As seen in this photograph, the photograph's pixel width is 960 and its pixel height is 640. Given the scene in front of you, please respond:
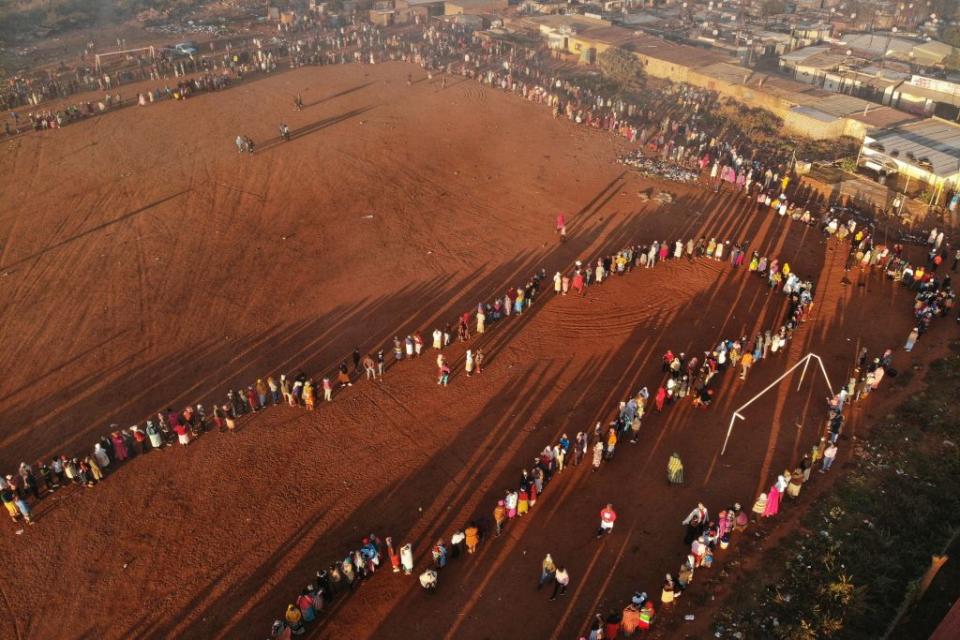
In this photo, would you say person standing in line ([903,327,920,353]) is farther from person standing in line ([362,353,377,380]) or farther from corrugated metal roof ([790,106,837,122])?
corrugated metal roof ([790,106,837,122])

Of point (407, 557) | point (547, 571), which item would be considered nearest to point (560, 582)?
point (547, 571)

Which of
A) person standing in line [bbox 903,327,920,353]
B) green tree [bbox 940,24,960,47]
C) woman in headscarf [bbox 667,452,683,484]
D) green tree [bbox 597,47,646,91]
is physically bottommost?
woman in headscarf [bbox 667,452,683,484]

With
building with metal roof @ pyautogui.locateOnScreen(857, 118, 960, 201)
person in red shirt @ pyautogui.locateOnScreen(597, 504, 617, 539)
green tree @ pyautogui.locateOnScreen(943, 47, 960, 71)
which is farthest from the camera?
green tree @ pyautogui.locateOnScreen(943, 47, 960, 71)

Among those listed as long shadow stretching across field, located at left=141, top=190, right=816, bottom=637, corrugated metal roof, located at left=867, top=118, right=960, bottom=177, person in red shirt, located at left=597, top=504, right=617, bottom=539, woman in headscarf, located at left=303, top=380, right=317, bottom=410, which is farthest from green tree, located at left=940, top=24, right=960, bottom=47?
woman in headscarf, located at left=303, top=380, right=317, bottom=410

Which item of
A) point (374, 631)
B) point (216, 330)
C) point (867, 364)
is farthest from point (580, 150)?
point (374, 631)

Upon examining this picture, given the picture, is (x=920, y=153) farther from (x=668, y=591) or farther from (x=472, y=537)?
(x=472, y=537)

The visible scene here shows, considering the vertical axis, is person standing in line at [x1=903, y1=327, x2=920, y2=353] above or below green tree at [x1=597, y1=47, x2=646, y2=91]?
below
